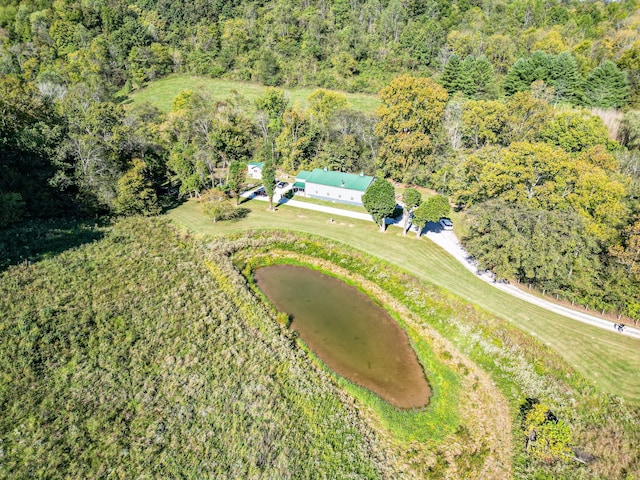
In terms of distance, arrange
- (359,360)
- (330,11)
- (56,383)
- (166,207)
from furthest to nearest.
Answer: (330,11) → (166,207) → (359,360) → (56,383)

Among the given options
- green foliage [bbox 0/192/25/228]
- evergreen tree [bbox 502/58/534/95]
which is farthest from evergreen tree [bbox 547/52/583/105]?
green foliage [bbox 0/192/25/228]

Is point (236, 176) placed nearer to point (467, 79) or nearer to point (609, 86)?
point (467, 79)

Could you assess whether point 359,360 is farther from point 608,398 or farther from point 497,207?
point 497,207

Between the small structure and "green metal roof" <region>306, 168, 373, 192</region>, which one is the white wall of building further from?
the small structure

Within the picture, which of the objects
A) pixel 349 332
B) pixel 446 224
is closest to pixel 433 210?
pixel 446 224

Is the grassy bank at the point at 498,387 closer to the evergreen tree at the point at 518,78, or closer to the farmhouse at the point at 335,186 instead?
the farmhouse at the point at 335,186

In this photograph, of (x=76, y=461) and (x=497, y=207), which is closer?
(x=76, y=461)

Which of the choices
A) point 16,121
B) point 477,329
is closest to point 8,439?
point 477,329
